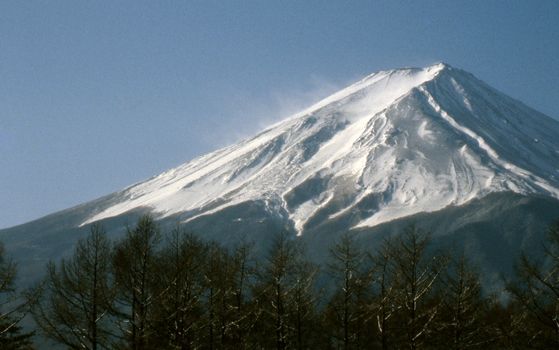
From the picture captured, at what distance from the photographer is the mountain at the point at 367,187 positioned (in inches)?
4776

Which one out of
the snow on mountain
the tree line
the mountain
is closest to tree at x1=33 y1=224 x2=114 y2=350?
the tree line

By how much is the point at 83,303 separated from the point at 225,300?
22.8 ft

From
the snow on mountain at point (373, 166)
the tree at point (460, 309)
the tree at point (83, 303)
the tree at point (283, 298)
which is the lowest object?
the tree at point (460, 309)

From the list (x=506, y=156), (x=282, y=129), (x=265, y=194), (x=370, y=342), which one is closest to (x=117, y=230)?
(x=265, y=194)

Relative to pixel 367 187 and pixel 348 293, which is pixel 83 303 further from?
pixel 367 187

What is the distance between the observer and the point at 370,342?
2791cm

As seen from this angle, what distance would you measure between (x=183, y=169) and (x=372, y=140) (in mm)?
53703

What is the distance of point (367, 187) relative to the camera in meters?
147

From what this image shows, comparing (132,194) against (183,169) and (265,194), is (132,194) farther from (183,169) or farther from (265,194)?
(265,194)

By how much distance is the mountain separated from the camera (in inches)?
4776

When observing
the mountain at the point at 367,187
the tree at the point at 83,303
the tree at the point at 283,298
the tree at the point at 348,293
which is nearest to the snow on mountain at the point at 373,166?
the mountain at the point at 367,187

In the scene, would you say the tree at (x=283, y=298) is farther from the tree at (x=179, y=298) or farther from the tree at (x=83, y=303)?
the tree at (x=83, y=303)

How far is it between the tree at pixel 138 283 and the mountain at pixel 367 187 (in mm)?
87946

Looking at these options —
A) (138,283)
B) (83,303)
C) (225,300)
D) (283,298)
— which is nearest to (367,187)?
(283,298)
